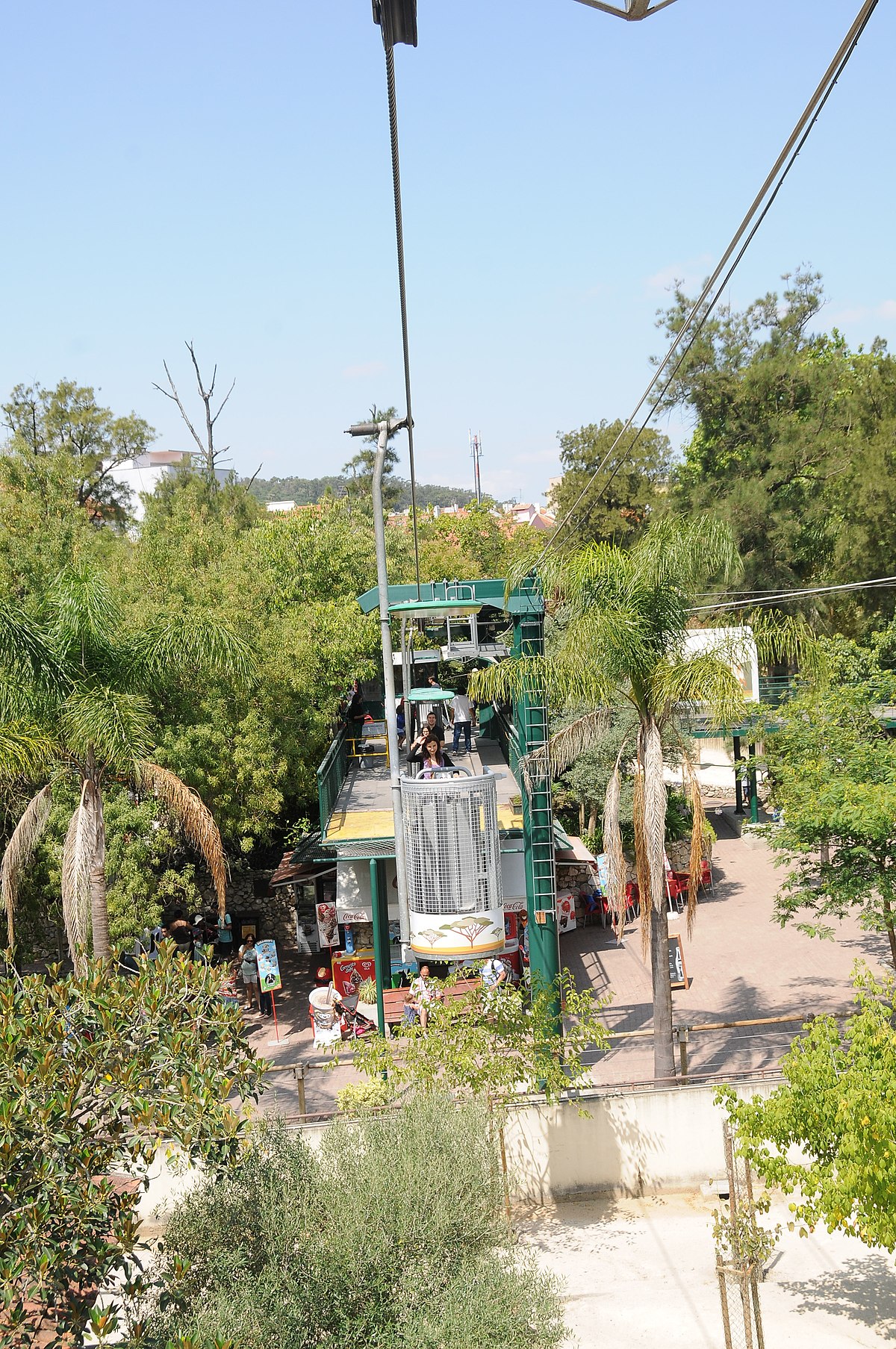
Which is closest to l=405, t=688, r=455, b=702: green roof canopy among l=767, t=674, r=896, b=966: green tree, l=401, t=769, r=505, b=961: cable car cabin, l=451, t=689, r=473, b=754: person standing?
l=401, t=769, r=505, b=961: cable car cabin

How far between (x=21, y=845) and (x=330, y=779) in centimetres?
581

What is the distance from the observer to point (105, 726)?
1189 centimetres

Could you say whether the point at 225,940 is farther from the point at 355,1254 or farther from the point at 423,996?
the point at 355,1254

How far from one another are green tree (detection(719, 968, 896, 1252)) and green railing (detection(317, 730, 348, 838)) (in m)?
8.20

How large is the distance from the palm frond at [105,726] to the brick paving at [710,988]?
429cm

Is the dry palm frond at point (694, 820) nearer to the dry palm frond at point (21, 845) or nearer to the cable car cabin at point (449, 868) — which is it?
the cable car cabin at point (449, 868)

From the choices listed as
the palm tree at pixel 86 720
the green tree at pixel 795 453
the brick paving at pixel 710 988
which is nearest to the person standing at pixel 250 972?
the brick paving at pixel 710 988

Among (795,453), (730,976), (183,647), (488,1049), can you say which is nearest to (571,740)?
(488,1049)

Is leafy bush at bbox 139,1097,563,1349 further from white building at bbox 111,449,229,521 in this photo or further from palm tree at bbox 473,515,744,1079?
white building at bbox 111,449,229,521

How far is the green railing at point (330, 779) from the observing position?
622 inches

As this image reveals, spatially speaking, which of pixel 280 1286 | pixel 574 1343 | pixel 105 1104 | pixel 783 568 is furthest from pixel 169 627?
pixel 783 568

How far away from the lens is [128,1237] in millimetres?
6535

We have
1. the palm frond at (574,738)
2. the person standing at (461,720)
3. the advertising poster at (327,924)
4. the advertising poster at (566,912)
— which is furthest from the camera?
the advertising poster at (566,912)

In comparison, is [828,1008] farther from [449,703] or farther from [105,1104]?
[105,1104]
